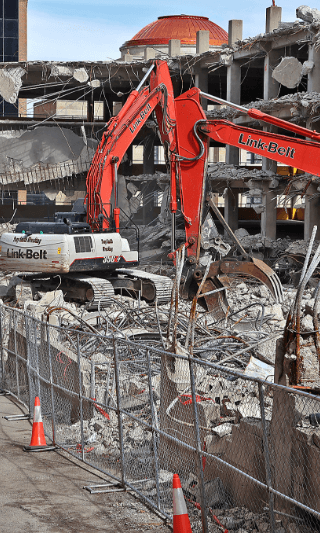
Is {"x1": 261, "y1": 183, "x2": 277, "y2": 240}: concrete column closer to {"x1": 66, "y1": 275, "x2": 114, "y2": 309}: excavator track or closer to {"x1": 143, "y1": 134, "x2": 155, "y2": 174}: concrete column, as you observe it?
{"x1": 143, "y1": 134, "x2": 155, "y2": 174}: concrete column

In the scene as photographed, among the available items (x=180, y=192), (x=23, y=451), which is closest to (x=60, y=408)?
(x=23, y=451)

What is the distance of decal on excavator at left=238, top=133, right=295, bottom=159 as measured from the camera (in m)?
14.0

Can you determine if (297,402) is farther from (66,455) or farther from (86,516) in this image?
(66,455)

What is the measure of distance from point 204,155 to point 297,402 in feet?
33.9

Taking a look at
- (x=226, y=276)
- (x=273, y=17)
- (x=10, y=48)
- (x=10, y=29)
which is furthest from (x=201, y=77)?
(x=10, y=29)

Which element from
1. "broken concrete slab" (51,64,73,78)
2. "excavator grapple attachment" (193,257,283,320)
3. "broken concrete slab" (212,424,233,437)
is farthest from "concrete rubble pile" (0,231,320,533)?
"broken concrete slab" (51,64,73,78)

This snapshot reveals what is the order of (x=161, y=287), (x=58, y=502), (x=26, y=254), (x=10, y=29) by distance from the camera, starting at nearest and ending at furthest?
(x=58, y=502) < (x=26, y=254) < (x=161, y=287) < (x=10, y=29)

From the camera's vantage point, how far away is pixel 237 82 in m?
29.5

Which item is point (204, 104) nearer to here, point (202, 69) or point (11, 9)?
point (202, 69)

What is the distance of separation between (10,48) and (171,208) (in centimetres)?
4663

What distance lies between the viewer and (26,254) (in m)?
17.5

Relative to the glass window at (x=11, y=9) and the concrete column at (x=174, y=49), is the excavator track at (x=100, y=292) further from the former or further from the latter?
the glass window at (x=11, y=9)

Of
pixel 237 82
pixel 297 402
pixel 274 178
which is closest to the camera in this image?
pixel 297 402

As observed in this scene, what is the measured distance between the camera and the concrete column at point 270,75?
86.5ft
